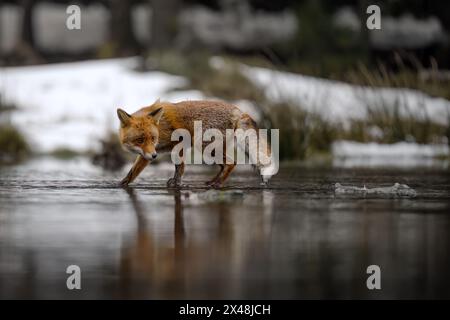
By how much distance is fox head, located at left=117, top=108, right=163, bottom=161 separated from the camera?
391 inches

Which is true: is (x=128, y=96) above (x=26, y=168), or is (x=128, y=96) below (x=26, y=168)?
above

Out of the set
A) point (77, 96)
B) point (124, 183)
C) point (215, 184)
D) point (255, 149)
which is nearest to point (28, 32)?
point (77, 96)

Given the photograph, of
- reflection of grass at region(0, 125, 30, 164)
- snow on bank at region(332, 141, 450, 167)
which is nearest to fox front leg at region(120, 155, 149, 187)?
snow on bank at region(332, 141, 450, 167)

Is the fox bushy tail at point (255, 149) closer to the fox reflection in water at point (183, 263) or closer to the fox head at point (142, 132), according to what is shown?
the fox head at point (142, 132)

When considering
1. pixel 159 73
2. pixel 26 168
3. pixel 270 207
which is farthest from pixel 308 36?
pixel 270 207

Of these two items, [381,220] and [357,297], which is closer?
[357,297]

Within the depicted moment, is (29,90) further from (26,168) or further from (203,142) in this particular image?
(203,142)

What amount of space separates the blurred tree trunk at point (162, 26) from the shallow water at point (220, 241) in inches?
714

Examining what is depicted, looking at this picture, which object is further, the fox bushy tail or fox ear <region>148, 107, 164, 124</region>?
the fox bushy tail

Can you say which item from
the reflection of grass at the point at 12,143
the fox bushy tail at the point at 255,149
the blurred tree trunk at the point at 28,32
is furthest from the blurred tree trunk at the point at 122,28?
the fox bushy tail at the point at 255,149

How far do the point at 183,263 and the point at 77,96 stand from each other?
17301mm

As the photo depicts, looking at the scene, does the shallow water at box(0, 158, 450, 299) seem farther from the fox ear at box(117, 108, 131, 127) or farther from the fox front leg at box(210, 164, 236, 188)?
the fox ear at box(117, 108, 131, 127)

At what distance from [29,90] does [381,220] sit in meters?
16.7
